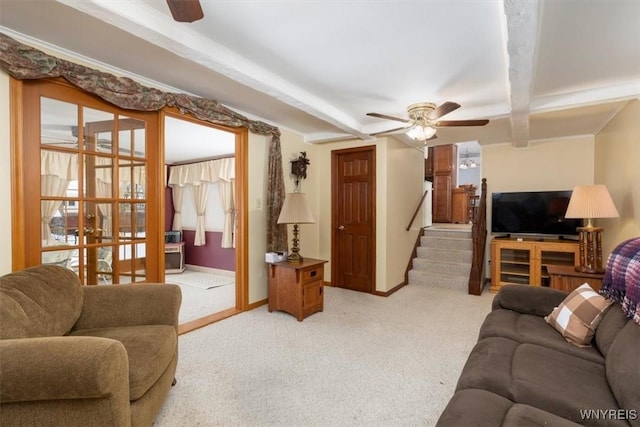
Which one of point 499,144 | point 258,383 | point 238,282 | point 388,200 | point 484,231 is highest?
point 499,144

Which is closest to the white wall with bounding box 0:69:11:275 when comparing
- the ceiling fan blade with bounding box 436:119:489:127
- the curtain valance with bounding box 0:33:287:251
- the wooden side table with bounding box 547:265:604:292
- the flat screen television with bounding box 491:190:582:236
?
the curtain valance with bounding box 0:33:287:251

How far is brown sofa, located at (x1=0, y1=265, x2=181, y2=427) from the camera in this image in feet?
3.77

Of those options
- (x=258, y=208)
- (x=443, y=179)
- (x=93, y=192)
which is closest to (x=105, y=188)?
(x=93, y=192)

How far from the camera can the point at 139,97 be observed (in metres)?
2.44

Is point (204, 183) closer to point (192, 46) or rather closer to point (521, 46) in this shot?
point (192, 46)

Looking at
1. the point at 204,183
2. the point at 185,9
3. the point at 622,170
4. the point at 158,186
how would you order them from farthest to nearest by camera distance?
1. the point at 204,183
2. the point at 622,170
3. the point at 158,186
4. the point at 185,9

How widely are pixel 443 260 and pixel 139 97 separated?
468cm

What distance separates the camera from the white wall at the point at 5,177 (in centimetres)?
189

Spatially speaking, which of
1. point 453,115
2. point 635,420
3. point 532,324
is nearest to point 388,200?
point 453,115

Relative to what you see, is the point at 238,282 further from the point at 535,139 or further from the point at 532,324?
the point at 535,139

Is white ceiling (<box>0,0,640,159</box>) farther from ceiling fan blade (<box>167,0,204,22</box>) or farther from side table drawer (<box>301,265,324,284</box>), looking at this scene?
side table drawer (<box>301,265,324,284</box>)

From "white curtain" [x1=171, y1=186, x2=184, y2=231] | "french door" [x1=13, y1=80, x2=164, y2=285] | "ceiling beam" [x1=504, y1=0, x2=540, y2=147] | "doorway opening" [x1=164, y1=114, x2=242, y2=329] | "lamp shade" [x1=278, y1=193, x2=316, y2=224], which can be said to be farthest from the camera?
"white curtain" [x1=171, y1=186, x2=184, y2=231]

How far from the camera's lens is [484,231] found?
470 centimetres

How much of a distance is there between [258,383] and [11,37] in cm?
272
